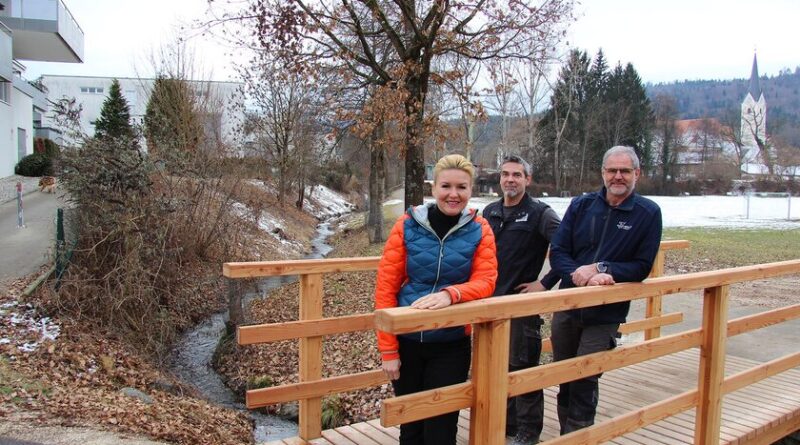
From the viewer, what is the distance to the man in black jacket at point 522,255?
3.72 m

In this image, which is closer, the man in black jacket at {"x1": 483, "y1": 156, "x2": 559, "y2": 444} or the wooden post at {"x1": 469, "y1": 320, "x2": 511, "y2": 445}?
the wooden post at {"x1": 469, "y1": 320, "x2": 511, "y2": 445}

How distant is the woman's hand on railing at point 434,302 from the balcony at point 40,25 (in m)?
28.8

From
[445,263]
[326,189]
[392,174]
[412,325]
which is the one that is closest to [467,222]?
[445,263]

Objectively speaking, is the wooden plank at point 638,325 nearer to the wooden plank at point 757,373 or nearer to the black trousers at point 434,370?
the wooden plank at point 757,373

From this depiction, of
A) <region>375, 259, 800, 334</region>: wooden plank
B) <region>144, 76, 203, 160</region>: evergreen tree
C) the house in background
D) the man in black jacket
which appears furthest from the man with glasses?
the house in background

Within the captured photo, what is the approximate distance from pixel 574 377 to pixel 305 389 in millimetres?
1674

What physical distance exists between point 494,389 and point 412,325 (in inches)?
22.1

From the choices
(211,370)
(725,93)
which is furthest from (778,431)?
(725,93)

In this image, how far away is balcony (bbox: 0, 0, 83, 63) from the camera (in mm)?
25641

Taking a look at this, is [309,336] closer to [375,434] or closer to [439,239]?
[375,434]

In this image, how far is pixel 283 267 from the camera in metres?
3.74

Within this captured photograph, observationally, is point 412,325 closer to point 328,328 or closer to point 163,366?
point 328,328

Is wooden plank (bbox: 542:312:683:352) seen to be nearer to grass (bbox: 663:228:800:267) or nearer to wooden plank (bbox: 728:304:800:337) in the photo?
wooden plank (bbox: 728:304:800:337)

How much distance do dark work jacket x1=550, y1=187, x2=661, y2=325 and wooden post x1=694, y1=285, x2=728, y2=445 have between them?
24.6 inches
